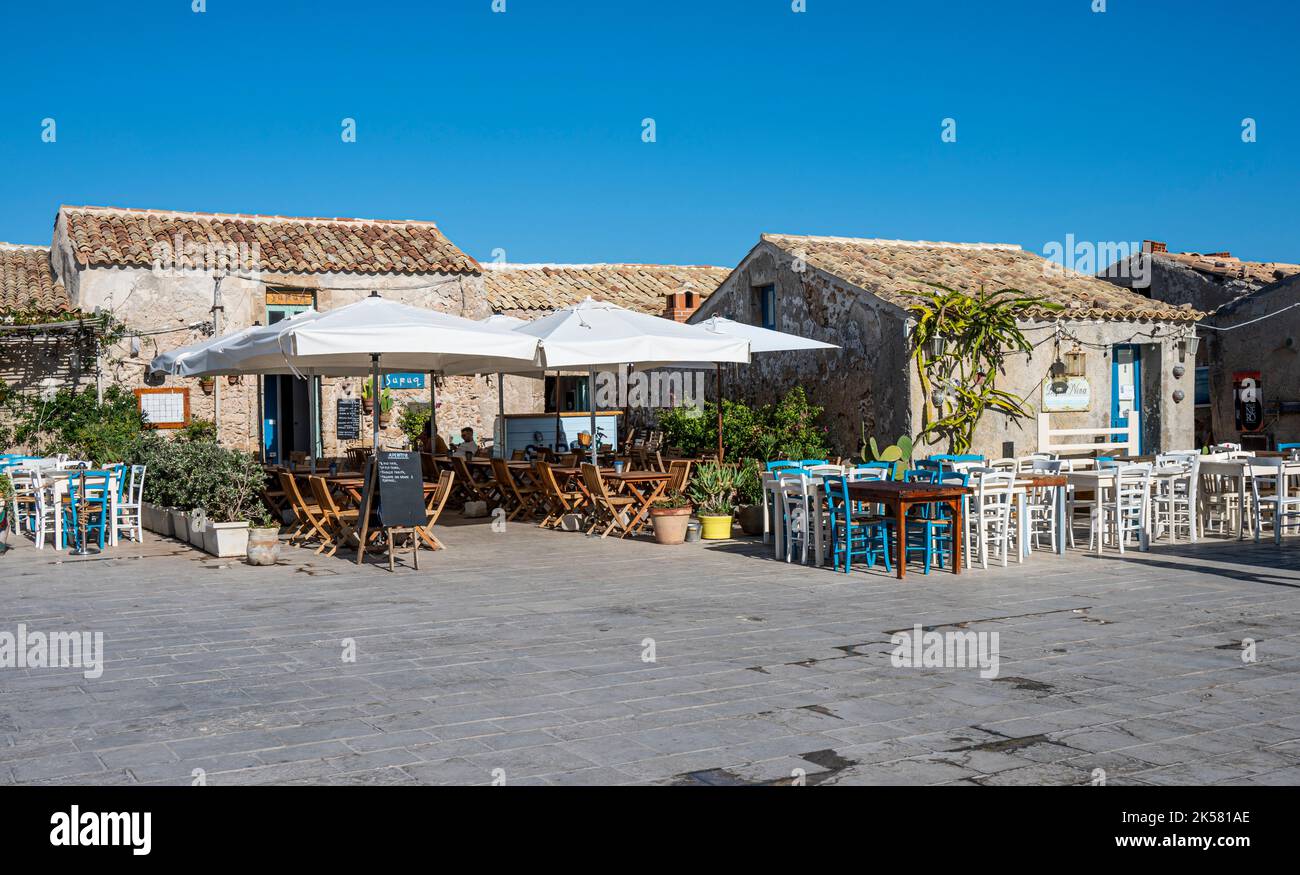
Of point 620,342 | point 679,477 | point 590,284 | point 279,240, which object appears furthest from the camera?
point 590,284

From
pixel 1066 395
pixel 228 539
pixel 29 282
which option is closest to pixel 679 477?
pixel 228 539

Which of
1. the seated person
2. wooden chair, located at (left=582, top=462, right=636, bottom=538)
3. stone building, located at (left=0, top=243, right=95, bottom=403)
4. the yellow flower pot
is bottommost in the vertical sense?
the yellow flower pot

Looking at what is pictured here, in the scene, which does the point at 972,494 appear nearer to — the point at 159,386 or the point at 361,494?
the point at 361,494

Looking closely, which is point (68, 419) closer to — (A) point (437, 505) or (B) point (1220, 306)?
(A) point (437, 505)

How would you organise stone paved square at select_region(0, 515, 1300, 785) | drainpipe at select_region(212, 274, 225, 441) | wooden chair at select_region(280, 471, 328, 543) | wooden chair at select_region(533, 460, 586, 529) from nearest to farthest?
stone paved square at select_region(0, 515, 1300, 785) < wooden chair at select_region(280, 471, 328, 543) < wooden chair at select_region(533, 460, 586, 529) < drainpipe at select_region(212, 274, 225, 441)

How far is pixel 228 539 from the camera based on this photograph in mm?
10992

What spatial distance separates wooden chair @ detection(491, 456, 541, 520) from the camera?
14047 mm

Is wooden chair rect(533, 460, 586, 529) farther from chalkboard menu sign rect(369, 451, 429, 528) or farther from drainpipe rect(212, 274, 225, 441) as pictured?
drainpipe rect(212, 274, 225, 441)

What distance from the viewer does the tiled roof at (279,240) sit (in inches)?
765

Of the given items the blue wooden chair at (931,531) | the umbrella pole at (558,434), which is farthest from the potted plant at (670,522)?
the umbrella pole at (558,434)

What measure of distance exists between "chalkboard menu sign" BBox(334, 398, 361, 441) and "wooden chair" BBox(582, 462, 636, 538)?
28.4ft

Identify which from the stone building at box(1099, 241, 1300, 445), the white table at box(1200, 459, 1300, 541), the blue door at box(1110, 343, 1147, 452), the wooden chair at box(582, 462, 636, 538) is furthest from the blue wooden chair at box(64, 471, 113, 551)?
the stone building at box(1099, 241, 1300, 445)

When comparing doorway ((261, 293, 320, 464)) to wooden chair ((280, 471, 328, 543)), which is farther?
doorway ((261, 293, 320, 464))

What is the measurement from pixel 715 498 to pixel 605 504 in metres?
1.29
